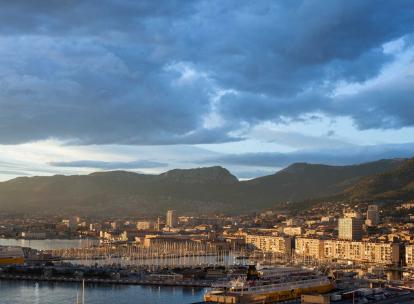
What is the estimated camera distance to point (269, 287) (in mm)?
29859

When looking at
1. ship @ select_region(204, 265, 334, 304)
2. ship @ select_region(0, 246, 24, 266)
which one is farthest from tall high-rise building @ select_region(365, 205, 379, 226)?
ship @ select_region(204, 265, 334, 304)

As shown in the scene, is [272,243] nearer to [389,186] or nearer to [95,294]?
[95,294]

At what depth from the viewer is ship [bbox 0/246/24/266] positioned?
54094mm

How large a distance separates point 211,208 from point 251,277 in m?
159

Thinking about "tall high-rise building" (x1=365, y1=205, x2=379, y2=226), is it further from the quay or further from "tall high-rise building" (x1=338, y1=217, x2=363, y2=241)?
the quay

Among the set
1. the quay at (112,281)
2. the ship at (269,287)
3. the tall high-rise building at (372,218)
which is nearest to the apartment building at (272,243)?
the tall high-rise building at (372,218)

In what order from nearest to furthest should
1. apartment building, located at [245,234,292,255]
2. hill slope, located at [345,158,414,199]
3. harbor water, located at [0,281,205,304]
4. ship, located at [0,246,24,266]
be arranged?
harbor water, located at [0,281,205,304] < ship, located at [0,246,24,266] < apartment building, located at [245,234,292,255] < hill slope, located at [345,158,414,199]

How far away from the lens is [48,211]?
182 m

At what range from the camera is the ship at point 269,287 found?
2852 centimetres

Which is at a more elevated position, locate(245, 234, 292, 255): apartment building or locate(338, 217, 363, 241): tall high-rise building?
locate(338, 217, 363, 241): tall high-rise building

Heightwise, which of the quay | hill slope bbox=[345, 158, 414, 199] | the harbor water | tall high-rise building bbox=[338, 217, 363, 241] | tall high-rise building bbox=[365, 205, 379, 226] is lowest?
the harbor water

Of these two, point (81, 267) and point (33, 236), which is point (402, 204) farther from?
point (81, 267)

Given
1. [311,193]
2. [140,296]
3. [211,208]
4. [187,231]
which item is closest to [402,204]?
[187,231]

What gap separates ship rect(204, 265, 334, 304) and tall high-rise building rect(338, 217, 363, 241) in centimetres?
3857
